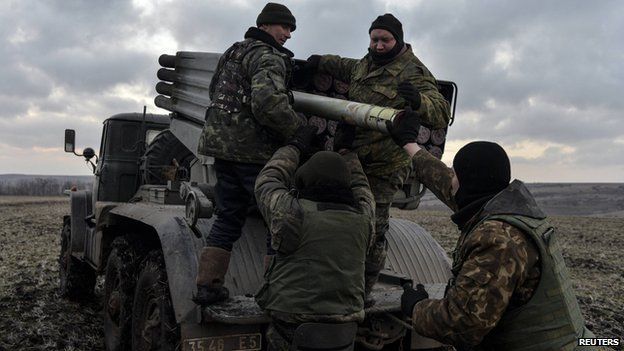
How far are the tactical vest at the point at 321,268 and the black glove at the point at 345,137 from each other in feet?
2.82

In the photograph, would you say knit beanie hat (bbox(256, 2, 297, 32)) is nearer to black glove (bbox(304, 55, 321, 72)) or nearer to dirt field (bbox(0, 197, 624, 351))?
black glove (bbox(304, 55, 321, 72))

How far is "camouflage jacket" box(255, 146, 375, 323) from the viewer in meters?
3.08

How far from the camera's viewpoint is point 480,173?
264 cm

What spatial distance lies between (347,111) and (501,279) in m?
Answer: 1.76

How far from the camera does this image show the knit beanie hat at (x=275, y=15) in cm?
395

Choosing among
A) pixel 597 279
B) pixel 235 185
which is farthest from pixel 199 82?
pixel 597 279

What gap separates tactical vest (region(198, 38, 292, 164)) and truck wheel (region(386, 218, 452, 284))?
1.52 m

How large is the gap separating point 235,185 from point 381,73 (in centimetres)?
131

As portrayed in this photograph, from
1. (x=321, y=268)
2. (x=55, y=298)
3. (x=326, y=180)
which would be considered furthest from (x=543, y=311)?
(x=55, y=298)

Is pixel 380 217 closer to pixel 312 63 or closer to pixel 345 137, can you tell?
pixel 345 137

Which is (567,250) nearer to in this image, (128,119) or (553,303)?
(128,119)

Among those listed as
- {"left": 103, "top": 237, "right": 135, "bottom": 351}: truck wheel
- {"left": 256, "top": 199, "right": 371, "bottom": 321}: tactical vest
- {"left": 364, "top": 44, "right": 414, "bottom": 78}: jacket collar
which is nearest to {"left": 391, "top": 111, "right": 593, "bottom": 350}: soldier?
{"left": 256, "top": 199, "right": 371, "bottom": 321}: tactical vest

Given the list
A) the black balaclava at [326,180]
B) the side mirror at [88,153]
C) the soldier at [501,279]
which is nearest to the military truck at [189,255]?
the black balaclava at [326,180]

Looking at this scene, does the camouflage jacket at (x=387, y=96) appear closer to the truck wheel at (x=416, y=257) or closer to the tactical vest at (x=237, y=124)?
the tactical vest at (x=237, y=124)
